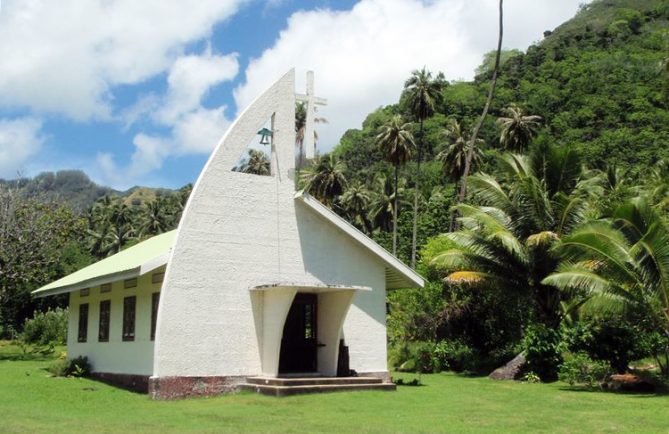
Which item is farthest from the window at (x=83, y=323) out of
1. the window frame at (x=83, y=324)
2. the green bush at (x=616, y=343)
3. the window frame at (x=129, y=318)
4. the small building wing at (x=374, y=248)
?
the green bush at (x=616, y=343)

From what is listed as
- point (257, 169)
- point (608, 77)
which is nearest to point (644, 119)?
point (608, 77)

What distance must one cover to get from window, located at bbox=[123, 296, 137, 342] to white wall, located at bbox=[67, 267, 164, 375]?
157mm

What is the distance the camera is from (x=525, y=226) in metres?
22.0

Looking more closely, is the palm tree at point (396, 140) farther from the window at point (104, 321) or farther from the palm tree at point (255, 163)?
the window at point (104, 321)

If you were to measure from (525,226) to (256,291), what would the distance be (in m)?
9.32

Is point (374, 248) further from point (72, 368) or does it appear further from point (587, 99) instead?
point (587, 99)

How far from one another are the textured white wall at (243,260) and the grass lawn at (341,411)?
4.08 feet

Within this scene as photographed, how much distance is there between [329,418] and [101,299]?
39.5 feet

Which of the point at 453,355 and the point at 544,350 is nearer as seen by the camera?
the point at 544,350

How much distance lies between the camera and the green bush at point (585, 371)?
18.8 metres

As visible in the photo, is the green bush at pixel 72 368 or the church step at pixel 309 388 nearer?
the church step at pixel 309 388

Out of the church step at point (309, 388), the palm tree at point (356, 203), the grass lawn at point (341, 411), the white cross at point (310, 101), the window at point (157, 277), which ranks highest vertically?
the palm tree at point (356, 203)

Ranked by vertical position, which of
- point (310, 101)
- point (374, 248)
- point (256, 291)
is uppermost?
point (310, 101)

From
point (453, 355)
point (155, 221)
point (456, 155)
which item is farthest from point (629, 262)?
point (155, 221)
